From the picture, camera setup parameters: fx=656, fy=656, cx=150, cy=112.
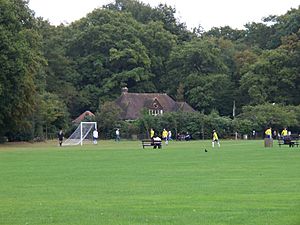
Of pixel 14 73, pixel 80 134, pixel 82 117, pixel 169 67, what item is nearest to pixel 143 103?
pixel 169 67

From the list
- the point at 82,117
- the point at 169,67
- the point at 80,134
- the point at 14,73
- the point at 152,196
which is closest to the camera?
the point at 152,196

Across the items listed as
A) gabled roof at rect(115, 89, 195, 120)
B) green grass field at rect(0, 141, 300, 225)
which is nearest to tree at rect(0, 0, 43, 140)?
green grass field at rect(0, 141, 300, 225)

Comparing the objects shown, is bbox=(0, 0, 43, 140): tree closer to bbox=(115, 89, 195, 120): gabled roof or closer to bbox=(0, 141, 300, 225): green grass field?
bbox=(0, 141, 300, 225): green grass field

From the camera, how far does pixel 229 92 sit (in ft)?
341

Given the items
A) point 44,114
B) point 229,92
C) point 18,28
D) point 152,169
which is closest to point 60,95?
point 44,114

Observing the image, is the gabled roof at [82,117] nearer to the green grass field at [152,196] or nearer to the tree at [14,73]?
the tree at [14,73]

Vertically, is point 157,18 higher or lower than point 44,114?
higher

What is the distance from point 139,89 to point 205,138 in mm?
24068

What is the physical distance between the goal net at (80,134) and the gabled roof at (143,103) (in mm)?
26389

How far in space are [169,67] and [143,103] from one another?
9.04 metres

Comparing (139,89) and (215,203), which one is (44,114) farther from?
(215,203)

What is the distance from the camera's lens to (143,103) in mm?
103750

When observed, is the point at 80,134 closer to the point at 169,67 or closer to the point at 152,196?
the point at 169,67

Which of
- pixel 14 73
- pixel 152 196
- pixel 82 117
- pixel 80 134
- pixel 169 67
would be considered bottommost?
pixel 152 196
